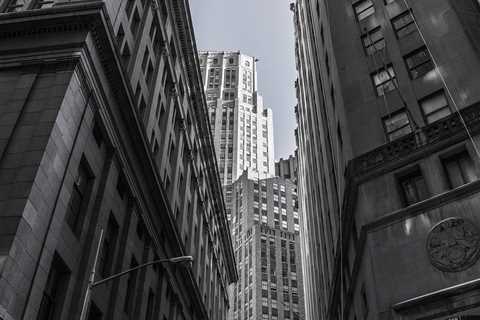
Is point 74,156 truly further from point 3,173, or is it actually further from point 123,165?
point 123,165

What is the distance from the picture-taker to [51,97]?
27.5 meters

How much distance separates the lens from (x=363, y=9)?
4028 cm

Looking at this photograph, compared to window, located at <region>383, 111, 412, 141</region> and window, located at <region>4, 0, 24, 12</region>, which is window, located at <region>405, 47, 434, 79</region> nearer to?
window, located at <region>383, 111, 412, 141</region>

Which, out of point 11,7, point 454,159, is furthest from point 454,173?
point 11,7

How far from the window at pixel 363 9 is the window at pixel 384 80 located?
653cm

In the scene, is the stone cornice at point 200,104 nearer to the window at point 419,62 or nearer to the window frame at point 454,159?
the window at point 419,62

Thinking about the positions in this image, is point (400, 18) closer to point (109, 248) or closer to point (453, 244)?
point (453, 244)

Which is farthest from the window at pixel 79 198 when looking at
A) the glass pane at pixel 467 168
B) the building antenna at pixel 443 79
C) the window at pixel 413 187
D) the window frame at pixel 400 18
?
the window frame at pixel 400 18

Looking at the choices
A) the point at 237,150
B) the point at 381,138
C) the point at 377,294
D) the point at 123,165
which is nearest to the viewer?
the point at 377,294

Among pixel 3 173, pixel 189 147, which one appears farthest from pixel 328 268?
pixel 3 173

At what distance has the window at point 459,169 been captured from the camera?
2633 centimetres

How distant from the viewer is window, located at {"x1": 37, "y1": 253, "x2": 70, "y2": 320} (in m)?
24.1

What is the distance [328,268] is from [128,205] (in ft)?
78.6

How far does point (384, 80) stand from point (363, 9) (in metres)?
8.62
